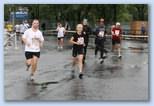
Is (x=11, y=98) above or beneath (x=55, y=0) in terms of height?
beneath

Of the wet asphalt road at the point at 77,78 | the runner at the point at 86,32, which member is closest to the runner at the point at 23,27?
the wet asphalt road at the point at 77,78

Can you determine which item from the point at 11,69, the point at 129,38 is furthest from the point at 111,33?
the point at 11,69

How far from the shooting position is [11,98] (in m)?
15.4

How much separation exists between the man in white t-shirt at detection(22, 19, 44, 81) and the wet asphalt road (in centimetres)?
6

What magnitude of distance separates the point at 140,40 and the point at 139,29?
0.46 ft

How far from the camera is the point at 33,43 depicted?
15516 millimetres

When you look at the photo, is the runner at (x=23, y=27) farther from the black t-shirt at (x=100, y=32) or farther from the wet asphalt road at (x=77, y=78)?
the black t-shirt at (x=100, y=32)

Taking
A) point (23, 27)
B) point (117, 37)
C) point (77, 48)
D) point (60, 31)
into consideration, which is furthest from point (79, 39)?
point (23, 27)

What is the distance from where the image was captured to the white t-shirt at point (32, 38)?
15.5 metres

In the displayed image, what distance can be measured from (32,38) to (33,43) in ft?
0.21

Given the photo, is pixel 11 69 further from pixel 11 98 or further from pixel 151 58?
pixel 151 58

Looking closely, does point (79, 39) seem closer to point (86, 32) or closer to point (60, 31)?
point (86, 32)

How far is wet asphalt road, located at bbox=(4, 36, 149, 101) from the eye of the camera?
50.6 feet

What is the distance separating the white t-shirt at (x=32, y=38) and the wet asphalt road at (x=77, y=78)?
0.08m
